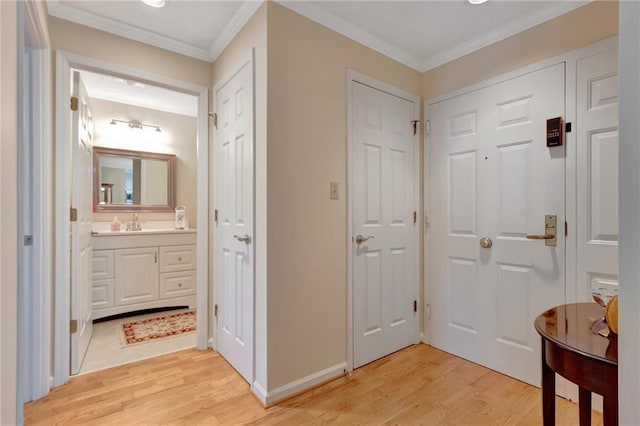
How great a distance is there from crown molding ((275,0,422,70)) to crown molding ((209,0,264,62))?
19 centimetres

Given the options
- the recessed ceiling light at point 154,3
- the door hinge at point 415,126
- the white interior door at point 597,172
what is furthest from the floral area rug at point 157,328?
the white interior door at point 597,172

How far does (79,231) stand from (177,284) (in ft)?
4.99

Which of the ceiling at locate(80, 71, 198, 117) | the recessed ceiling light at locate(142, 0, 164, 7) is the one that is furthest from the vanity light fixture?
the recessed ceiling light at locate(142, 0, 164, 7)

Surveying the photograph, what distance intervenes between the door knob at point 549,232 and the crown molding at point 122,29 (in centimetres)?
269

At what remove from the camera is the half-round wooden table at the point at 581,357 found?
86cm

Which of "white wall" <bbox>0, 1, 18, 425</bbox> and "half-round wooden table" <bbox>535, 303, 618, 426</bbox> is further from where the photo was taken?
"white wall" <bbox>0, 1, 18, 425</bbox>

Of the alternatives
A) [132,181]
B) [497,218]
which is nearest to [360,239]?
[497,218]

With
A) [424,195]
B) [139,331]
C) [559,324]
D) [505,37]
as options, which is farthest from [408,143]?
[139,331]

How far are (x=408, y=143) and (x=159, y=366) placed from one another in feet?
8.28

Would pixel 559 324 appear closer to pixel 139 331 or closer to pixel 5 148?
pixel 5 148

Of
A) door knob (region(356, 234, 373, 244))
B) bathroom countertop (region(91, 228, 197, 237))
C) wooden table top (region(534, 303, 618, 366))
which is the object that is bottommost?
wooden table top (region(534, 303, 618, 366))

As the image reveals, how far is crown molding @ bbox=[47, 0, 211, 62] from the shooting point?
1967 millimetres

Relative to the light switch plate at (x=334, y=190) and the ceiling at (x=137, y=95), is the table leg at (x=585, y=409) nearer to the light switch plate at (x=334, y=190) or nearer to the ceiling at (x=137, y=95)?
the light switch plate at (x=334, y=190)

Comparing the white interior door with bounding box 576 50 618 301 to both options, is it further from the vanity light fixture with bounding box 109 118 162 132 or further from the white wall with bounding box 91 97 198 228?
the vanity light fixture with bounding box 109 118 162 132
